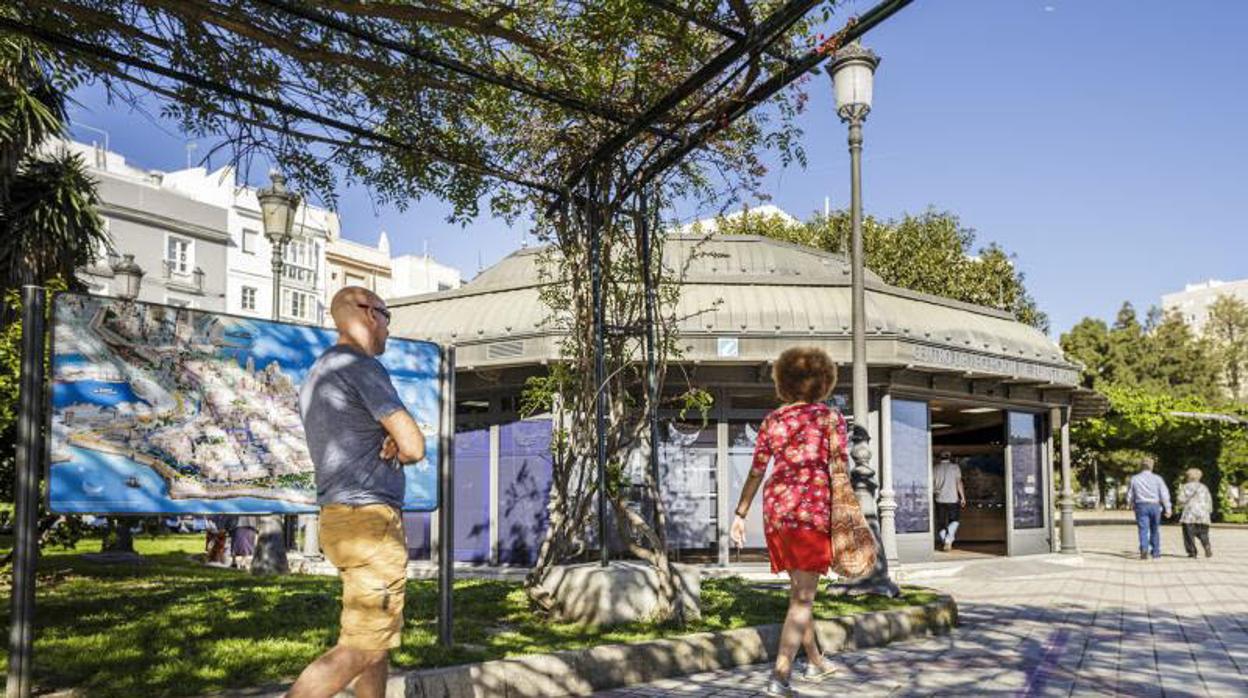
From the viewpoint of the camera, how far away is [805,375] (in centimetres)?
555

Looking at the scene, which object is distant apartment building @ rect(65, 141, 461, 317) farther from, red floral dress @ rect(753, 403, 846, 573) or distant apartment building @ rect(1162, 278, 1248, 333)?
distant apartment building @ rect(1162, 278, 1248, 333)

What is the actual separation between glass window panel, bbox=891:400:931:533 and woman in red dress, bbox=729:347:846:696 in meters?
9.58

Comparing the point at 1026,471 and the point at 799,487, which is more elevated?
the point at 799,487

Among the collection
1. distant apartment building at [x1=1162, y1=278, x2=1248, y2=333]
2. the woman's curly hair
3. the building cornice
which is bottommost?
the woman's curly hair

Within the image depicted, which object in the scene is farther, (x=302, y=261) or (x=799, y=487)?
(x=302, y=261)

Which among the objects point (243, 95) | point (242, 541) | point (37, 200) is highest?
point (37, 200)

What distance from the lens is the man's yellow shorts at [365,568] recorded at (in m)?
3.56

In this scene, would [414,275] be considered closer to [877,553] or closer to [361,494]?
[877,553]

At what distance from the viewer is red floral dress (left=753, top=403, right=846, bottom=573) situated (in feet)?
17.3

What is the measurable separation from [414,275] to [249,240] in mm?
15346

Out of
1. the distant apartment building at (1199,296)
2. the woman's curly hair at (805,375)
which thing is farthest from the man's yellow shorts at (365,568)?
the distant apartment building at (1199,296)

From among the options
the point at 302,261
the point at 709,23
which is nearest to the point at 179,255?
the point at 302,261

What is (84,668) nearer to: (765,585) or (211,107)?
(211,107)

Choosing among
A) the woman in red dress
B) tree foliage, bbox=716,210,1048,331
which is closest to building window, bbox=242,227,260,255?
tree foliage, bbox=716,210,1048,331
